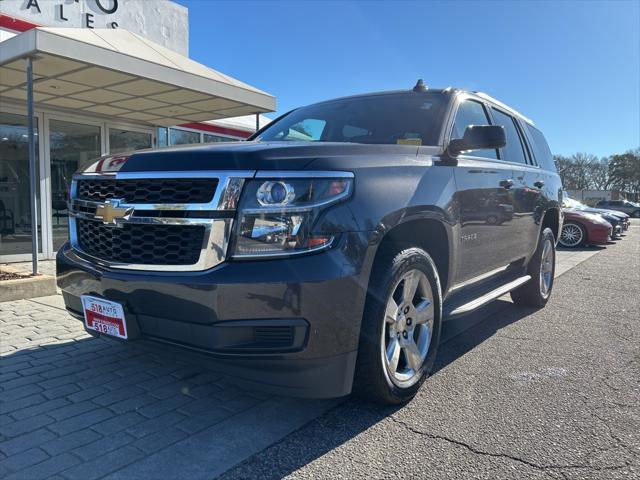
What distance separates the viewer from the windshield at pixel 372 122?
3619 millimetres

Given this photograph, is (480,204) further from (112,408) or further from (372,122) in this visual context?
(112,408)

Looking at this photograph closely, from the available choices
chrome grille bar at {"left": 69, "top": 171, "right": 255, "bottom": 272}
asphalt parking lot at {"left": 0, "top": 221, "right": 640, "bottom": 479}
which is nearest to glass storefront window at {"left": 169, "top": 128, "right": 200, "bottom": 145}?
asphalt parking lot at {"left": 0, "top": 221, "right": 640, "bottom": 479}

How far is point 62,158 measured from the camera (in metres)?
9.14

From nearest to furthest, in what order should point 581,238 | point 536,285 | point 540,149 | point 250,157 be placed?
1. point 250,157
2. point 536,285
3. point 540,149
4. point 581,238

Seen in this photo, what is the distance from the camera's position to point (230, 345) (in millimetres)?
2293

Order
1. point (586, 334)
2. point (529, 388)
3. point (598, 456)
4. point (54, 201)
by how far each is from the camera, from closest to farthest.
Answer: point (598, 456)
point (529, 388)
point (586, 334)
point (54, 201)

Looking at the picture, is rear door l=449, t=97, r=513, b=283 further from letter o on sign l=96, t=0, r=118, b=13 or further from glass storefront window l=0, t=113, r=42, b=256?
letter o on sign l=96, t=0, r=118, b=13

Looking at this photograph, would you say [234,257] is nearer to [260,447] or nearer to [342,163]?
[342,163]

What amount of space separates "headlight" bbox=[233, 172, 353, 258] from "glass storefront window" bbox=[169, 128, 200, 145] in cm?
959

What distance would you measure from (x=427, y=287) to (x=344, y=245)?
3.12 ft

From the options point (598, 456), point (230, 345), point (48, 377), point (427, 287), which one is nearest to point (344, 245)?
point (230, 345)

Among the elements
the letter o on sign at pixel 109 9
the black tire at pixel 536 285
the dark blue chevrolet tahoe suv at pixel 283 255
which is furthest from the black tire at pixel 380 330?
the letter o on sign at pixel 109 9

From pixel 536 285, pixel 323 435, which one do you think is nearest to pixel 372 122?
pixel 323 435

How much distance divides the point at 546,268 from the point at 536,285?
1.32 ft
